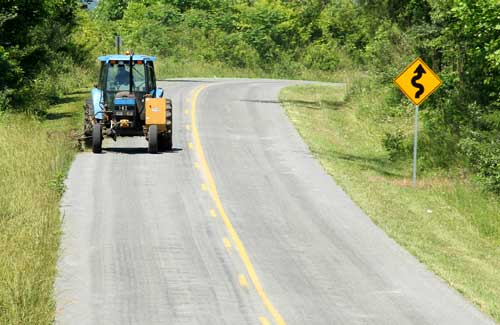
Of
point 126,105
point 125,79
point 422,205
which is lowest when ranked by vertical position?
point 422,205

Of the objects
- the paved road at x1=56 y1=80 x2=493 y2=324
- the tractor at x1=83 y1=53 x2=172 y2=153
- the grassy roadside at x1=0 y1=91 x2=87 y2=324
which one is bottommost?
the paved road at x1=56 y1=80 x2=493 y2=324

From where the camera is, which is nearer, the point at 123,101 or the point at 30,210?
the point at 30,210

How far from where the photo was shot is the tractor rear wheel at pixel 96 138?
25844 mm

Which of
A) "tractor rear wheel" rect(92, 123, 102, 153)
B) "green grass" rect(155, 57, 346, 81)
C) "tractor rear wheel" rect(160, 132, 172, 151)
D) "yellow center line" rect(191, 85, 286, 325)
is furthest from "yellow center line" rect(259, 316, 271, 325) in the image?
"green grass" rect(155, 57, 346, 81)

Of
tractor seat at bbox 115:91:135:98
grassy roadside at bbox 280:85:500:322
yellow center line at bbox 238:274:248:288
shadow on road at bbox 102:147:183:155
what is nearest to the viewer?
yellow center line at bbox 238:274:248:288

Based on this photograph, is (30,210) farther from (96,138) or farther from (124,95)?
(124,95)

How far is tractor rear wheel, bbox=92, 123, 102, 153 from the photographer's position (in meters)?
25.8

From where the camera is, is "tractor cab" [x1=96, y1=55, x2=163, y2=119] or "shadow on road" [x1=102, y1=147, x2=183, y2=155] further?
"shadow on road" [x1=102, y1=147, x2=183, y2=155]

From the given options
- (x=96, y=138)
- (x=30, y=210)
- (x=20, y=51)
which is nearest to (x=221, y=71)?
(x=20, y=51)

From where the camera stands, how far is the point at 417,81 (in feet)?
80.7

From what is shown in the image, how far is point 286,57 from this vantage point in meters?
71.4

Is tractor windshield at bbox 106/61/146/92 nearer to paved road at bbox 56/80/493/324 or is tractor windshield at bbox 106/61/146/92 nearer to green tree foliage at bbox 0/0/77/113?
paved road at bbox 56/80/493/324

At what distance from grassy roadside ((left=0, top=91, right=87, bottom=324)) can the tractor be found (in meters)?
1.21

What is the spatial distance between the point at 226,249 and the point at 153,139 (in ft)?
32.2
